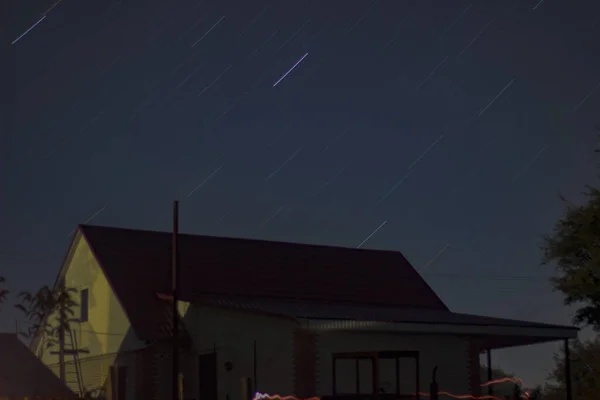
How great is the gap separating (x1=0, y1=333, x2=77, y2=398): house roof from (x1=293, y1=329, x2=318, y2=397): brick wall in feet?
21.5

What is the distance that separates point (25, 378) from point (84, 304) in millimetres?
11388

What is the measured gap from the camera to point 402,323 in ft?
86.0

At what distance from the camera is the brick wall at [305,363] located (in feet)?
87.4

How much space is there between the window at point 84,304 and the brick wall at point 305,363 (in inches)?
499

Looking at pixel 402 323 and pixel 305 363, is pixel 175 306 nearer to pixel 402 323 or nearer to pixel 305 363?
pixel 305 363

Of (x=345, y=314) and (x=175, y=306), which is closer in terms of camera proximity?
(x=175, y=306)

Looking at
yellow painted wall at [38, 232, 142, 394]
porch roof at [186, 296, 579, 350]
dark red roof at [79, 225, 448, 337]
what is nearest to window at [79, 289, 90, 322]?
yellow painted wall at [38, 232, 142, 394]

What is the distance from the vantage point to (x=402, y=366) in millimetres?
28703

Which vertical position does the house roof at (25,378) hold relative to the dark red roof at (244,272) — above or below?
below

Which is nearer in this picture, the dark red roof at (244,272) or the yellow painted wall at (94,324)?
the yellow painted wall at (94,324)

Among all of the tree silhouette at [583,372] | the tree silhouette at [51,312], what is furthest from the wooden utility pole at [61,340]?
the tree silhouette at [583,372]

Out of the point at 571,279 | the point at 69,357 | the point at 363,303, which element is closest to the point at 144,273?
the point at 69,357

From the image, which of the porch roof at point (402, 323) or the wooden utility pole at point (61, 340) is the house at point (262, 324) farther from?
the wooden utility pole at point (61, 340)

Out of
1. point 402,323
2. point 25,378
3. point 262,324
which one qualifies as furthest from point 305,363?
point 25,378
